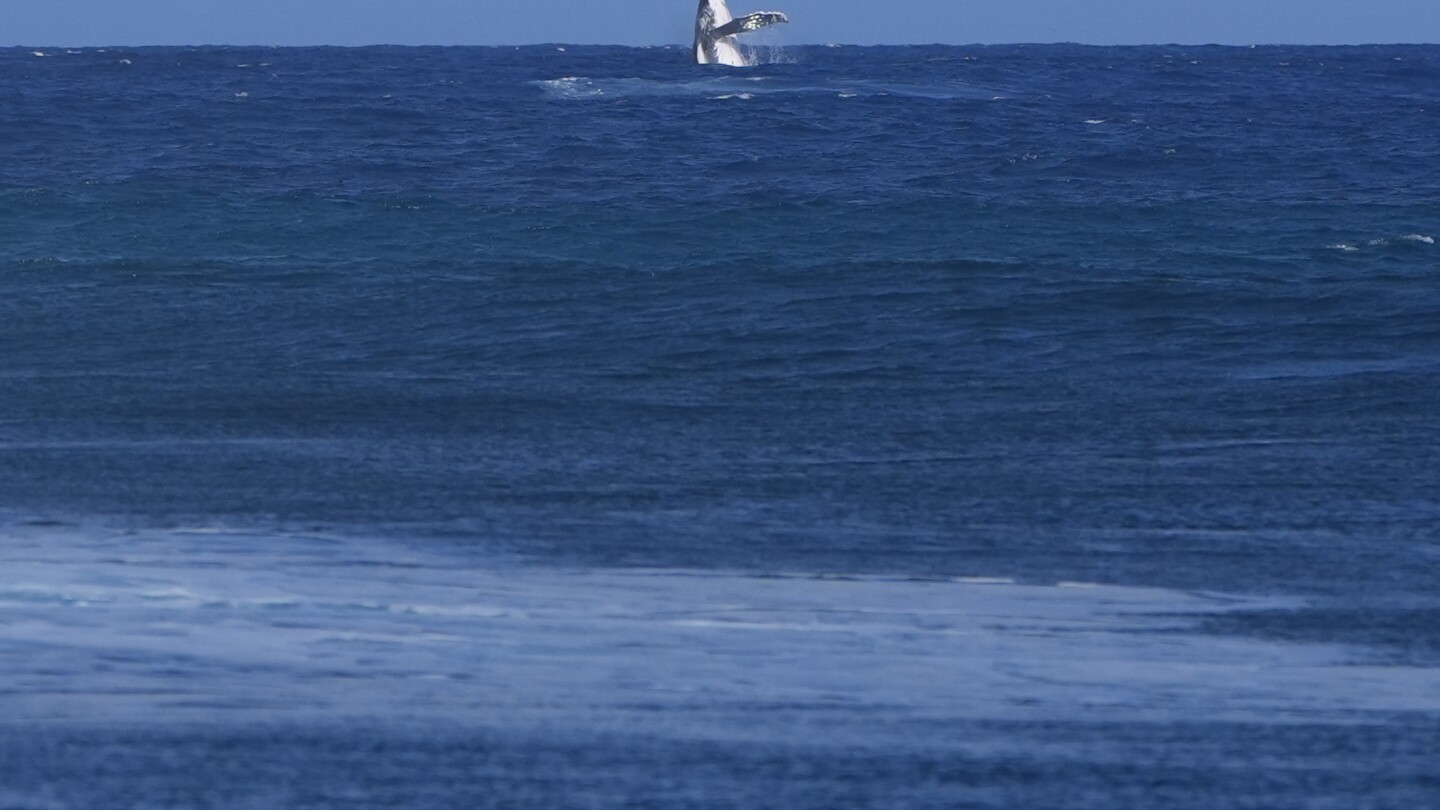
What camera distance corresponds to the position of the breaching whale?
5916cm

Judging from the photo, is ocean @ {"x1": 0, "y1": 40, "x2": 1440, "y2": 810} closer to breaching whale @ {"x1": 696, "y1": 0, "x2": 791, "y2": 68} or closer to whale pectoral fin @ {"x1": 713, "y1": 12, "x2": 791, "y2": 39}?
whale pectoral fin @ {"x1": 713, "y1": 12, "x2": 791, "y2": 39}

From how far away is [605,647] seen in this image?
5.43m

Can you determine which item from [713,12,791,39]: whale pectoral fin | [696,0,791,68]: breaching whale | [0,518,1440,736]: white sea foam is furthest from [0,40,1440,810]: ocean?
[696,0,791,68]: breaching whale

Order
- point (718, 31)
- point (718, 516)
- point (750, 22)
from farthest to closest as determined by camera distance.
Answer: point (718, 31)
point (750, 22)
point (718, 516)

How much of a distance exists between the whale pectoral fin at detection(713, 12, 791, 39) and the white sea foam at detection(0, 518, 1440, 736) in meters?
49.1

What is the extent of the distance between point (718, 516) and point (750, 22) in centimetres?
5168

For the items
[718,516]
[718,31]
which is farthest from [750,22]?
[718,516]

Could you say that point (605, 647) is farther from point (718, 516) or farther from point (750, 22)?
point (750, 22)

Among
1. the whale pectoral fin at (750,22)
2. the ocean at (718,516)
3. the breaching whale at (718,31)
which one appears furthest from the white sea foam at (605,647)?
the breaching whale at (718,31)

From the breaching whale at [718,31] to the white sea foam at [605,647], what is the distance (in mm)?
52194

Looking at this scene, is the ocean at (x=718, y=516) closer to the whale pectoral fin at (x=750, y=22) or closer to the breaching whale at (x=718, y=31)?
the whale pectoral fin at (x=750, y=22)

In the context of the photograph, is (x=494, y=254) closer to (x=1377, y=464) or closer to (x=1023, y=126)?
(x=1377, y=464)

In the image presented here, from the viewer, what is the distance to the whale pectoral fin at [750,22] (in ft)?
182

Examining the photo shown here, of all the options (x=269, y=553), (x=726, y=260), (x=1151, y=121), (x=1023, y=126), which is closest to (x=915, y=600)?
(x=269, y=553)
